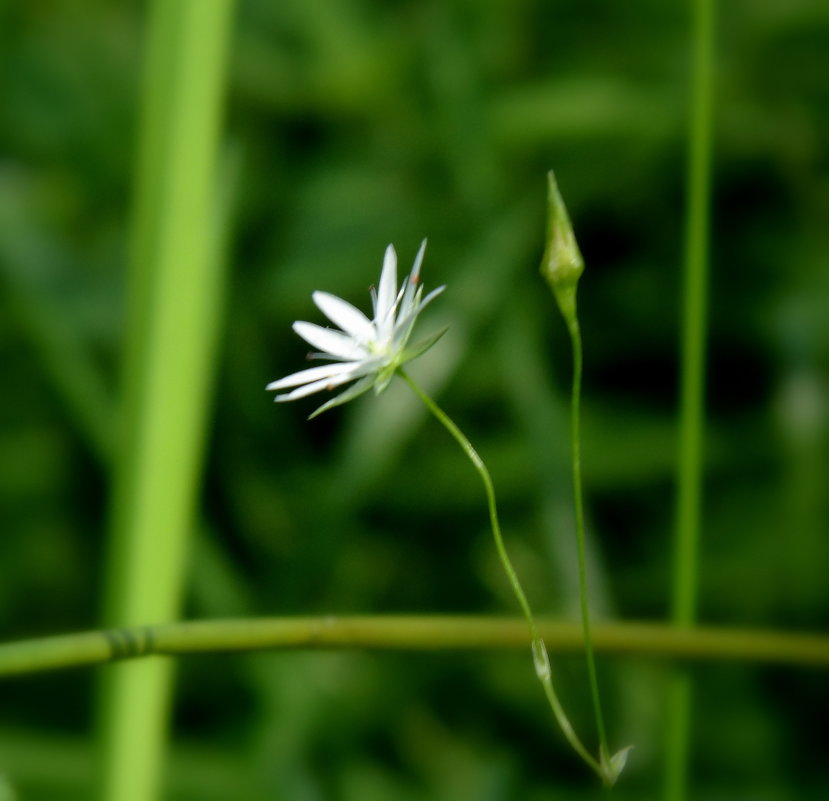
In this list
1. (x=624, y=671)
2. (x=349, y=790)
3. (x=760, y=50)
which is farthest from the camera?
(x=760, y=50)

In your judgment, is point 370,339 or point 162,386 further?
point 162,386

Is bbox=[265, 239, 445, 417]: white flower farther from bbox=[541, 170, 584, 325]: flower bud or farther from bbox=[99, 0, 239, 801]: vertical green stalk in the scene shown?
bbox=[99, 0, 239, 801]: vertical green stalk

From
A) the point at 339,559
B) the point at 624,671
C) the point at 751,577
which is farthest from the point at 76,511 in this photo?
the point at 751,577

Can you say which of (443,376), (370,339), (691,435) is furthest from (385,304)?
(443,376)

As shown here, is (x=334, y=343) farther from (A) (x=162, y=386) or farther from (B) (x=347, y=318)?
(A) (x=162, y=386)

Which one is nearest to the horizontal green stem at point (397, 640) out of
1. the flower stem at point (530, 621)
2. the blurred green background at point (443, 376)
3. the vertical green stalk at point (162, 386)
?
the flower stem at point (530, 621)

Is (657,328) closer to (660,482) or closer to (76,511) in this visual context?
(660,482)
